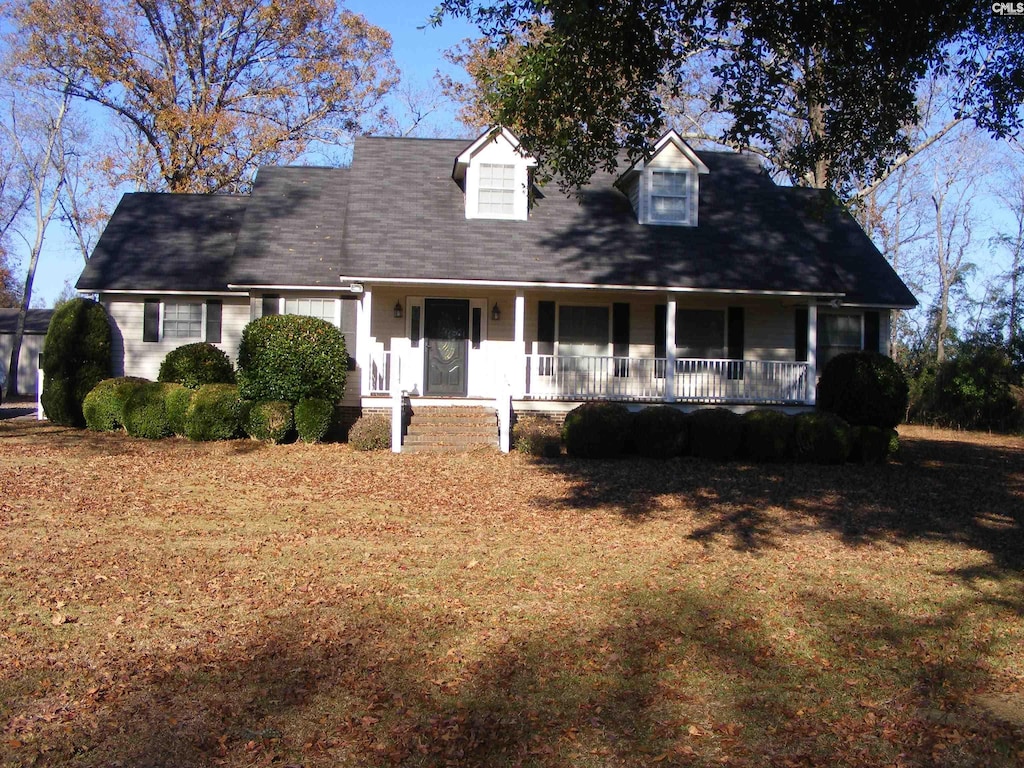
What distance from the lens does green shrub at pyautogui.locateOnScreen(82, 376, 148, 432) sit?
17984mm

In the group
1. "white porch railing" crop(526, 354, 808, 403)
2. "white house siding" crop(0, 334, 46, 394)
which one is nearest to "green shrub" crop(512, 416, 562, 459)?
"white porch railing" crop(526, 354, 808, 403)

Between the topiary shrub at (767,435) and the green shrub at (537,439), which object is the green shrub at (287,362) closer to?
the green shrub at (537,439)

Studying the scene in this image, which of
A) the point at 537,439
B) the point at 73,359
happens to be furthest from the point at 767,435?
the point at 73,359

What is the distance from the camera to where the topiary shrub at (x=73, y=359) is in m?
19.6

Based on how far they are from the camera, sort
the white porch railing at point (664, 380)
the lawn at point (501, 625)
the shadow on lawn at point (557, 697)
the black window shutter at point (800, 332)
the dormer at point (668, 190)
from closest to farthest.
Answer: the shadow on lawn at point (557, 697) < the lawn at point (501, 625) < the white porch railing at point (664, 380) < the dormer at point (668, 190) < the black window shutter at point (800, 332)

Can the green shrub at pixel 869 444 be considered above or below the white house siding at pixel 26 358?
below

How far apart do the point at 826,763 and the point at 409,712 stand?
8.01 feet

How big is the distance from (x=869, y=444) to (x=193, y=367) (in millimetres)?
13262

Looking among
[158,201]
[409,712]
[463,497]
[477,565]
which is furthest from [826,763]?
[158,201]

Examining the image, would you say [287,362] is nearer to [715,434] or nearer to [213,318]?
[213,318]

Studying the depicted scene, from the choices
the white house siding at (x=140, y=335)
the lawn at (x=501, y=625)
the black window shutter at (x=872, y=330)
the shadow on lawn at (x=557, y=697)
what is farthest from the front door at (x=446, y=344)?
the shadow on lawn at (x=557, y=697)

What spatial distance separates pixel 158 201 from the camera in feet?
75.9

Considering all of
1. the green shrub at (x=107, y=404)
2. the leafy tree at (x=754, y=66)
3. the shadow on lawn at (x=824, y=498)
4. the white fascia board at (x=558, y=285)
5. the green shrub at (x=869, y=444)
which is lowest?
the shadow on lawn at (x=824, y=498)

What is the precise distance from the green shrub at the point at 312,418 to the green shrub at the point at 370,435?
65cm
